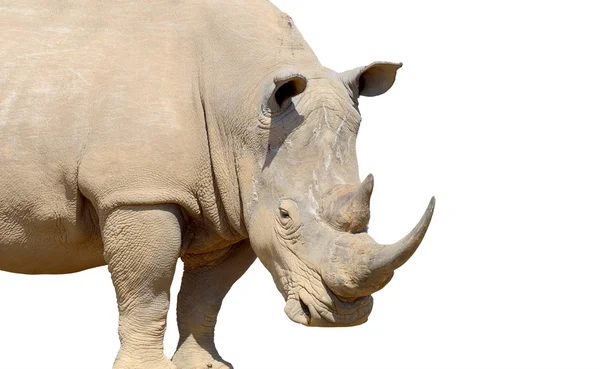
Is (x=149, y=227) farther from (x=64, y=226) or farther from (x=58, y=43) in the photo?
(x=58, y=43)

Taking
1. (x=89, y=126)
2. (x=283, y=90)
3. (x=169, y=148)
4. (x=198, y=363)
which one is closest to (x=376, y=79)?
(x=283, y=90)

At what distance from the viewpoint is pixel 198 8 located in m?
11.3

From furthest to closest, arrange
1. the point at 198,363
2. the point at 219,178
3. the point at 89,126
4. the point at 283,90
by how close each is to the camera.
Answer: the point at 198,363
the point at 219,178
the point at 89,126
the point at 283,90

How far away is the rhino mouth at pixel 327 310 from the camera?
410 inches

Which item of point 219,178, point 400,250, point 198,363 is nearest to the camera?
point 400,250

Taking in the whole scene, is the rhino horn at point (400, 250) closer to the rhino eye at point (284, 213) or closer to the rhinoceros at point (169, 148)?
the rhinoceros at point (169, 148)

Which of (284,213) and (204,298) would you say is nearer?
(284,213)

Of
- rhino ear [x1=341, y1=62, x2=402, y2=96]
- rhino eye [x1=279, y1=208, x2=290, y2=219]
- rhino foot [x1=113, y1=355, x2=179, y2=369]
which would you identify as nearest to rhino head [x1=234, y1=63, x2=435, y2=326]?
rhino eye [x1=279, y1=208, x2=290, y2=219]

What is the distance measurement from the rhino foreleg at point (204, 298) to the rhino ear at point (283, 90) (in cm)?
151

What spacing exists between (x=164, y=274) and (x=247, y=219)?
65 cm

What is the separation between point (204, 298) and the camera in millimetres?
11914

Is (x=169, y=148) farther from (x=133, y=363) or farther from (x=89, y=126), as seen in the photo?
(x=133, y=363)

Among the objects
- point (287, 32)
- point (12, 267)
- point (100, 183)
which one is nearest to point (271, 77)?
point (287, 32)

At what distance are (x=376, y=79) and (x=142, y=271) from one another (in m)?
2.01
